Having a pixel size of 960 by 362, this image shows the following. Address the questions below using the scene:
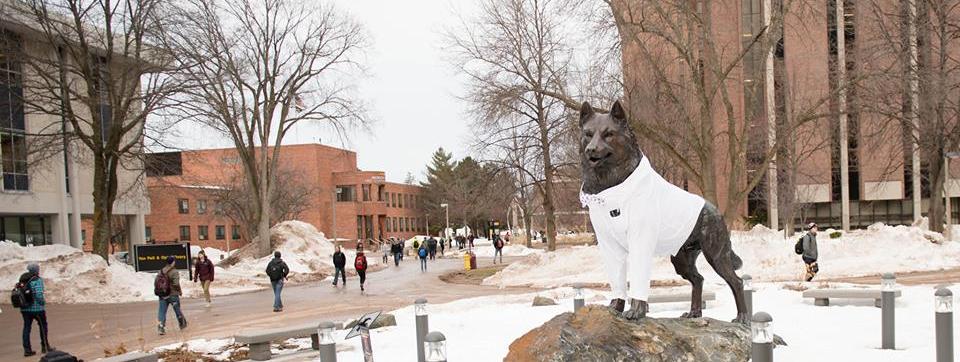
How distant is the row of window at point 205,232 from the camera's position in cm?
6875

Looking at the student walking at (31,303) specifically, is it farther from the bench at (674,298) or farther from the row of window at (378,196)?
the row of window at (378,196)

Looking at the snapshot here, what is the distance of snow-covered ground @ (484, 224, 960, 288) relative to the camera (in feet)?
72.5

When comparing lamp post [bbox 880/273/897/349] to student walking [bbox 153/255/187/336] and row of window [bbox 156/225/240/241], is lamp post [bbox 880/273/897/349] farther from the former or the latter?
row of window [bbox 156/225/240/241]

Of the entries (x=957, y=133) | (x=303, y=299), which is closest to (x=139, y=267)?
(x=303, y=299)

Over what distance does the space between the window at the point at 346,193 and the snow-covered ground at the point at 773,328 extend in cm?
6722

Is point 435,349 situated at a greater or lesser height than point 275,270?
greater

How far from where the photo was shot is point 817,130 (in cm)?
2888

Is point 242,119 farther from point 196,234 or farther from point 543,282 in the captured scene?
point 196,234

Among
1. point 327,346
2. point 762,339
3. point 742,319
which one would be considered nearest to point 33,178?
point 327,346

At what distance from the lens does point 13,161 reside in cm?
3244

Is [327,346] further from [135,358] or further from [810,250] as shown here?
[810,250]

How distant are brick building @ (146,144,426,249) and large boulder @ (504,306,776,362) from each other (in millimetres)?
56989

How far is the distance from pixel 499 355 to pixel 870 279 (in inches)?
596

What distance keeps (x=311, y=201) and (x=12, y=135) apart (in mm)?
45313
